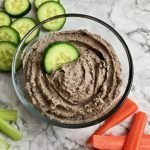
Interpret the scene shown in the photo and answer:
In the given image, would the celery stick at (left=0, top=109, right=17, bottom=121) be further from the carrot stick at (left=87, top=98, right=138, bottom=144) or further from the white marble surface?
the carrot stick at (left=87, top=98, right=138, bottom=144)

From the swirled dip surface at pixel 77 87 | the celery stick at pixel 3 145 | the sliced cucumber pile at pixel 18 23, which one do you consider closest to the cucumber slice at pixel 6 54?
the sliced cucumber pile at pixel 18 23

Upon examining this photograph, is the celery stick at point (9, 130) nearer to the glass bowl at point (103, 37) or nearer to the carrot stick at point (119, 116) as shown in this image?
the glass bowl at point (103, 37)

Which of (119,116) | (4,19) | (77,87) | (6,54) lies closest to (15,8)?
(4,19)

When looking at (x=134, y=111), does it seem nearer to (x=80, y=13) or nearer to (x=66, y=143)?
(x=66, y=143)

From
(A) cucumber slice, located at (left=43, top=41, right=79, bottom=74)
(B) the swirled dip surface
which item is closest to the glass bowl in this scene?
(B) the swirled dip surface

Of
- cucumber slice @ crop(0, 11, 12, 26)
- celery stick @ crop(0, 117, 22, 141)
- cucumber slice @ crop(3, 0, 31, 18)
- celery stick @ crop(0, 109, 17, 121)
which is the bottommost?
celery stick @ crop(0, 117, 22, 141)

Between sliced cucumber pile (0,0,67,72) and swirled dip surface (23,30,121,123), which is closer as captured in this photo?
swirled dip surface (23,30,121,123)
